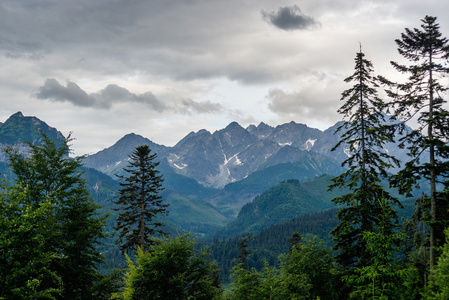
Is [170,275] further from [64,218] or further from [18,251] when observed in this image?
[64,218]

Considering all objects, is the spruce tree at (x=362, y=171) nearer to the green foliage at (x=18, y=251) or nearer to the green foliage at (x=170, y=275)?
the green foliage at (x=170, y=275)

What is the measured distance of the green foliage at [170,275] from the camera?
1953cm

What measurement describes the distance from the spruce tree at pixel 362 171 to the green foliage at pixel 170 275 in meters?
10.8

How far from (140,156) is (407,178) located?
89.1ft

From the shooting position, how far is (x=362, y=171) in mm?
24656

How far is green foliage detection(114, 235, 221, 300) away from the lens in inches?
769

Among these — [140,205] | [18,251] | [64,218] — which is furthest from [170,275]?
[140,205]

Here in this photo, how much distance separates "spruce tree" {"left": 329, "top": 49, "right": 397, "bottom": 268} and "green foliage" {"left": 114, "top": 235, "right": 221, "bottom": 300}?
→ 35.4 feet

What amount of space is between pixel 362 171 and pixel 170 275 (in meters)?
15.8

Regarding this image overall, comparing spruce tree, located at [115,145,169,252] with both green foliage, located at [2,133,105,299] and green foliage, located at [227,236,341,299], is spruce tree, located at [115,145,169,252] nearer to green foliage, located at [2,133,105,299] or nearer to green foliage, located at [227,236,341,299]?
green foliage, located at [2,133,105,299]

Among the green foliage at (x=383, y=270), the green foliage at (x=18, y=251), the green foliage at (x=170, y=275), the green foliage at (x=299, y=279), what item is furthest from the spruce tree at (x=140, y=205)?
the green foliage at (x=383, y=270)

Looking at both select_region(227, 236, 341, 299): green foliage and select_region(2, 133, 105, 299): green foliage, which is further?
select_region(2, 133, 105, 299): green foliage

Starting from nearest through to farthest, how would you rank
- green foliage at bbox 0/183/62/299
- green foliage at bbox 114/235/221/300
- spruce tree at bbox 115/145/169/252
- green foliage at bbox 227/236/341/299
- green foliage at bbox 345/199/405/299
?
green foliage at bbox 0/183/62/299
green foliage at bbox 345/199/405/299
green foliage at bbox 114/235/221/300
green foliage at bbox 227/236/341/299
spruce tree at bbox 115/145/169/252

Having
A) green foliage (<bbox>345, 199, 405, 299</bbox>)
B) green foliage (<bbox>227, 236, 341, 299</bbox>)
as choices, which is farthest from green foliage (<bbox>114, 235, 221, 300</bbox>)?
green foliage (<bbox>345, 199, 405, 299</bbox>)
